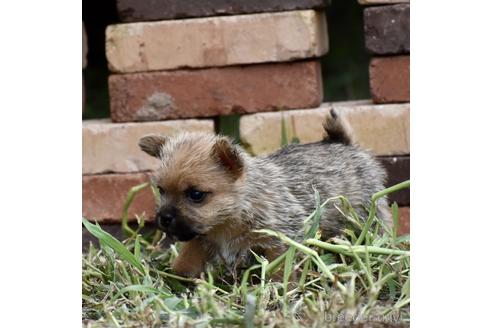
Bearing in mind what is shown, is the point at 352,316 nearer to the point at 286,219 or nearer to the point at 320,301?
the point at 320,301

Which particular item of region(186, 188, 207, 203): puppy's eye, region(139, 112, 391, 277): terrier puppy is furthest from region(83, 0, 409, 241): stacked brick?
region(186, 188, 207, 203): puppy's eye

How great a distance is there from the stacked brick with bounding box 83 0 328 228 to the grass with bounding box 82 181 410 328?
0.63 m

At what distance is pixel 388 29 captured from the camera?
3.21 meters

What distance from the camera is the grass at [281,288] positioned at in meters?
2.00

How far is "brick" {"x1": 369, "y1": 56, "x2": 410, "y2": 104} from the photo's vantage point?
3.24 meters

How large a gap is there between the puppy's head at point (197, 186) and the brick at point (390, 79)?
2.88 feet

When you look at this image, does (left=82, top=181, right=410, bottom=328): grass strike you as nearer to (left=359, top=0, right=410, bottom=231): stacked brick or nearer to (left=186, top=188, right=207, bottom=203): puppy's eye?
(left=186, top=188, right=207, bottom=203): puppy's eye

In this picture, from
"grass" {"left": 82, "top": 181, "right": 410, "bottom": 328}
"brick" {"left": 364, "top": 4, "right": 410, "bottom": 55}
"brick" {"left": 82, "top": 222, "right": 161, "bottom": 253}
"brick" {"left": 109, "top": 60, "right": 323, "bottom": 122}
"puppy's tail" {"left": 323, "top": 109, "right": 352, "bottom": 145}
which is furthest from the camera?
"brick" {"left": 82, "top": 222, "right": 161, "bottom": 253}

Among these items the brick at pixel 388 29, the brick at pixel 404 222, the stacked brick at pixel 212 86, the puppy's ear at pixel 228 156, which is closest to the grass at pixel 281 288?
the puppy's ear at pixel 228 156

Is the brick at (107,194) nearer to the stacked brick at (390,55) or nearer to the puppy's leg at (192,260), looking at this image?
the puppy's leg at (192,260)

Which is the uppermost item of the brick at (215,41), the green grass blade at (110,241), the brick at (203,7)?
the brick at (203,7)

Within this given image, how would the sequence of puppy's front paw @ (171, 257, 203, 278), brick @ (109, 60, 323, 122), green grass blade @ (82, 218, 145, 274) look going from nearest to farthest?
green grass blade @ (82, 218, 145, 274) → puppy's front paw @ (171, 257, 203, 278) → brick @ (109, 60, 323, 122)

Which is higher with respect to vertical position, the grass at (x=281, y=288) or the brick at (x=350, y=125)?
the brick at (x=350, y=125)

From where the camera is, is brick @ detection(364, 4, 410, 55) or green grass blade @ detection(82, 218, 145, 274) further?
brick @ detection(364, 4, 410, 55)
